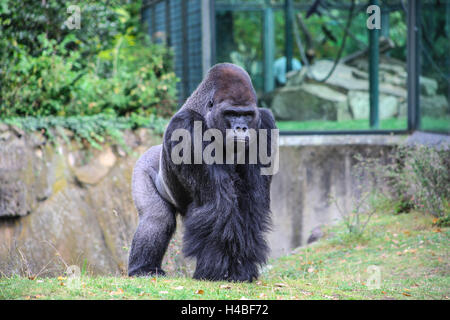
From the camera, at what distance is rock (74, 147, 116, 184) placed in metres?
7.02

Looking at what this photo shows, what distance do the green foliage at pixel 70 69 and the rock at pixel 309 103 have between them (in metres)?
1.45

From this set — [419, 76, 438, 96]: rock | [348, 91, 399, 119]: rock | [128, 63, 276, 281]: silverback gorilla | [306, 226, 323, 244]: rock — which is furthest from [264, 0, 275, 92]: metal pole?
[128, 63, 276, 281]: silverback gorilla

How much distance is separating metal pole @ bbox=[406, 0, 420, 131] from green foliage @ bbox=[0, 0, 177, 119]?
10.0 feet

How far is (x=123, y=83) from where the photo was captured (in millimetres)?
7953

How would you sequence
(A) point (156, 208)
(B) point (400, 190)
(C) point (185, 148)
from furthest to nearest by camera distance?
(B) point (400, 190) < (A) point (156, 208) < (C) point (185, 148)

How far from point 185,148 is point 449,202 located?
10.8ft

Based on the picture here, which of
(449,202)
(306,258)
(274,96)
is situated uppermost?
(274,96)

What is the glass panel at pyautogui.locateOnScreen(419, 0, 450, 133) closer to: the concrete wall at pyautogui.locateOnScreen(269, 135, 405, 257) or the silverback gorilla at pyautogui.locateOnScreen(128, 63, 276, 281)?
the concrete wall at pyautogui.locateOnScreen(269, 135, 405, 257)

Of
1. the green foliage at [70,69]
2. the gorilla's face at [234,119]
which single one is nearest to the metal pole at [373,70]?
the green foliage at [70,69]

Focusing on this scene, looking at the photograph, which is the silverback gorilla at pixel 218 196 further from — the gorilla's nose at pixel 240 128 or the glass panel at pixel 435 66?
the glass panel at pixel 435 66

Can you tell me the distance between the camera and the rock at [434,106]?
23.6 feet

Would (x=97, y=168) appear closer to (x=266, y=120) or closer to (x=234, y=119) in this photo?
(x=266, y=120)
